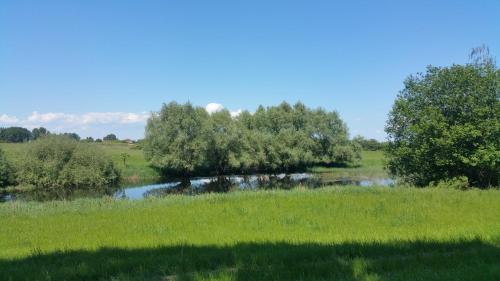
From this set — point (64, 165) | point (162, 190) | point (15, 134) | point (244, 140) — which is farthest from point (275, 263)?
point (15, 134)

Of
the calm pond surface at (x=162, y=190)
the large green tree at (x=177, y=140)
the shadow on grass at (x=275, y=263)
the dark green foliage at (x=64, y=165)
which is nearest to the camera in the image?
the shadow on grass at (x=275, y=263)

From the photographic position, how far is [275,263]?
27.9ft

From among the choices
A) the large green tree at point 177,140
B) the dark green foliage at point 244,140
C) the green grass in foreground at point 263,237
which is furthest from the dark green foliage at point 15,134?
the green grass in foreground at point 263,237

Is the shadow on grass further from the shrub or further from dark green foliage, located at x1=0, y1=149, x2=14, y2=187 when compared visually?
dark green foliage, located at x1=0, y1=149, x2=14, y2=187

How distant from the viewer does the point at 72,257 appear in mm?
10672

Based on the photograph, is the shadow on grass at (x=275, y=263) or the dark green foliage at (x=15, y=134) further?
the dark green foliage at (x=15, y=134)

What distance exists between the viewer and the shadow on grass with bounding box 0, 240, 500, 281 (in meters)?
7.13

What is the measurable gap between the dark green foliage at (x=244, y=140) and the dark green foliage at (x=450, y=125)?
39.2 m

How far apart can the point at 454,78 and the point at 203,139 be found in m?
43.6

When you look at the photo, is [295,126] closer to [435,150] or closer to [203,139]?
[203,139]

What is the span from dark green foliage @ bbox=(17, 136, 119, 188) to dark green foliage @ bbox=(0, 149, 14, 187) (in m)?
1.24

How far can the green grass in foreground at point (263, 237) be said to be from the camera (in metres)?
7.84

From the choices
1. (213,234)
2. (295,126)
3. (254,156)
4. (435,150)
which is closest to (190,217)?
(213,234)

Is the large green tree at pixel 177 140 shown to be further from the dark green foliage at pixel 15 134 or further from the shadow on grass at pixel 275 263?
the dark green foliage at pixel 15 134
